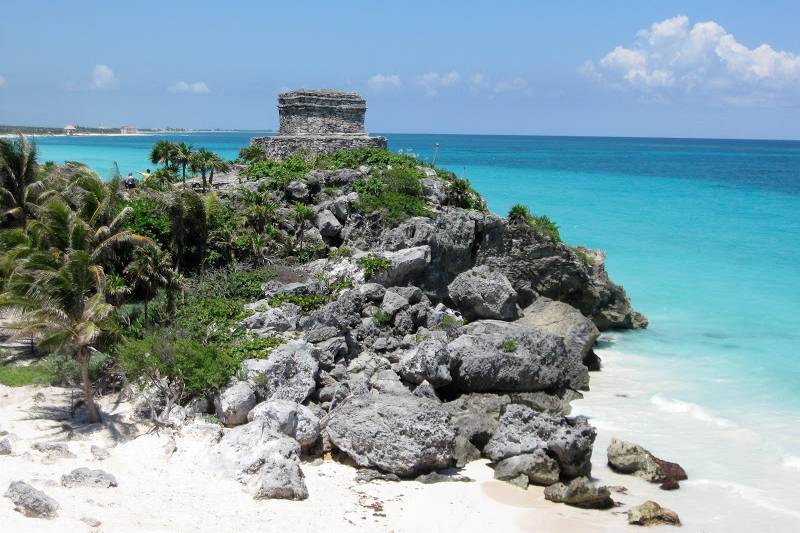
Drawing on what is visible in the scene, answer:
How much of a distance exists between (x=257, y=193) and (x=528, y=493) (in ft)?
41.0

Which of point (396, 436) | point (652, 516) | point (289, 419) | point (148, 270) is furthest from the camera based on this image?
point (148, 270)

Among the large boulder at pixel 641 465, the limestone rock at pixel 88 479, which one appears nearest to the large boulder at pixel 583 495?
the large boulder at pixel 641 465

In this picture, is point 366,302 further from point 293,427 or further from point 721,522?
point 721,522

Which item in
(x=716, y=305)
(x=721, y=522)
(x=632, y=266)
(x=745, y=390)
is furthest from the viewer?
(x=632, y=266)

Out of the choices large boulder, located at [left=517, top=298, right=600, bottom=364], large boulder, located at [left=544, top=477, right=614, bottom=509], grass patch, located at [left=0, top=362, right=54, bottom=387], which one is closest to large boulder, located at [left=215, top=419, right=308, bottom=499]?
large boulder, located at [left=544, top=477, right=614, bottom=509]

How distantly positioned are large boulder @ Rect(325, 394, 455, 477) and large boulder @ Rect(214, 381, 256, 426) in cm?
149

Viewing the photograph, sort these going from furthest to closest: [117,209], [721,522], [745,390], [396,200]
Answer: [396,200], [117,209], [745,390], [721,522]

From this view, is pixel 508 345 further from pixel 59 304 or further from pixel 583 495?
pixel 59 304

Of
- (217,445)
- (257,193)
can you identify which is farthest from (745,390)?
(257,193)

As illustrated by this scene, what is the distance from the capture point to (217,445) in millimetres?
11633

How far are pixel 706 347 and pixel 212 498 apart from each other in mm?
14651

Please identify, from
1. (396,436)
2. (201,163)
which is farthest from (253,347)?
(201,163)

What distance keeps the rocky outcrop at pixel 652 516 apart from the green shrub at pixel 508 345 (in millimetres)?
4836

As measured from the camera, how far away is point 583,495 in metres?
11.0
